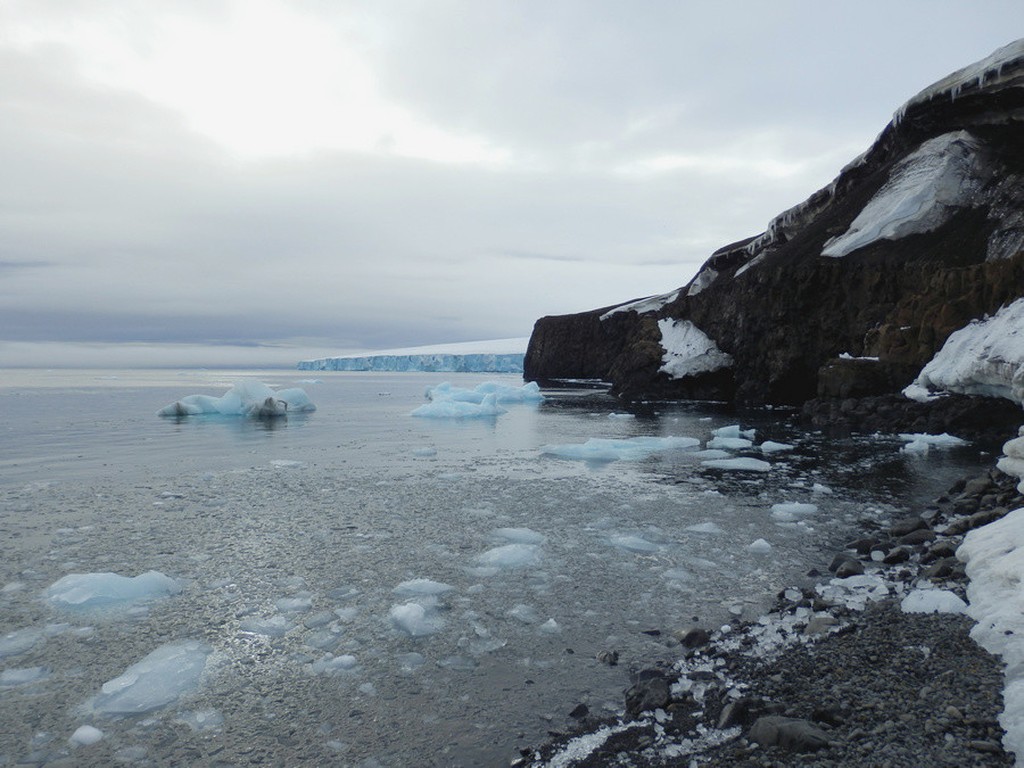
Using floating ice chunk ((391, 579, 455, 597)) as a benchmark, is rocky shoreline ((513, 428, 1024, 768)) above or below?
above

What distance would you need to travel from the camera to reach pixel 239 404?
28938mm

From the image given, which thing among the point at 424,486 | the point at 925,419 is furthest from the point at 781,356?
the point at 424,486

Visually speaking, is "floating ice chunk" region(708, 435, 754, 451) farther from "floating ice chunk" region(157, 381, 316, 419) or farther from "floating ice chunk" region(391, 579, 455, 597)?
"floating ice chunk" region(157, 381, 316, 419)

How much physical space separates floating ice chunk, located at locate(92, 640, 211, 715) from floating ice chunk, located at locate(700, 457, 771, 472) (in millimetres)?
11988

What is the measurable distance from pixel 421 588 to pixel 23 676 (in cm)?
332

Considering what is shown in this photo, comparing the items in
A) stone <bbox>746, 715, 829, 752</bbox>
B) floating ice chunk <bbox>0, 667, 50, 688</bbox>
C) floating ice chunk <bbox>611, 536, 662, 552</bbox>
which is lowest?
floating ice chunk <bbox>611, 536, 662, 552</bbox>

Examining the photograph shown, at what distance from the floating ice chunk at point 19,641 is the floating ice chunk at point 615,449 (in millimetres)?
12450

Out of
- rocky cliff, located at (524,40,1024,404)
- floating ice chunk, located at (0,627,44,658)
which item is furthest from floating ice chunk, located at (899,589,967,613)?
rocky cliff, located at (524,40,1024,404)

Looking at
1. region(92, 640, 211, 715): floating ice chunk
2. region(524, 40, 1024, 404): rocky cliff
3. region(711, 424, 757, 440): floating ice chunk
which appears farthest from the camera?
region(524, 40, 1024, 404): rocky cliff

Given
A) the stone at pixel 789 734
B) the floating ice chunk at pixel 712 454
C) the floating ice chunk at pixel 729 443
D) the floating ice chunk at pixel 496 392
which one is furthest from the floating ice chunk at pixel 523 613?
the floating ice chunk at pixel 496 392

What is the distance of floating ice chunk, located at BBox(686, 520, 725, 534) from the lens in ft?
29.3

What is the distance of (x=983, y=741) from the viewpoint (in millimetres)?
→ 3170

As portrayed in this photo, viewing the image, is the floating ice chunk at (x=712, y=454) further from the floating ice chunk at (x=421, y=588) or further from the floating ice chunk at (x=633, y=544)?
the floating ice chunk at (x=421, y=588)

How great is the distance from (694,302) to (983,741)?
4104 centimetres
